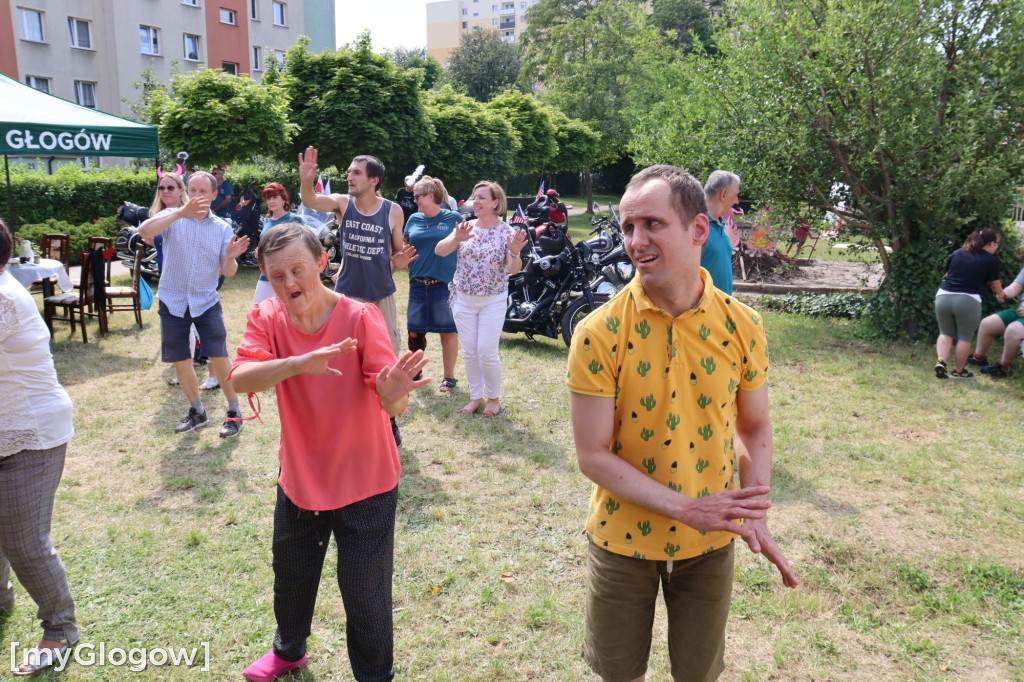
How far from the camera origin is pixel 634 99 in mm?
31703

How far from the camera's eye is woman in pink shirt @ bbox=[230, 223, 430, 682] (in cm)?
255

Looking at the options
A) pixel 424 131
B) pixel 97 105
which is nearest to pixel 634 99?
pixel 424 131

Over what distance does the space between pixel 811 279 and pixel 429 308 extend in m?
9.68

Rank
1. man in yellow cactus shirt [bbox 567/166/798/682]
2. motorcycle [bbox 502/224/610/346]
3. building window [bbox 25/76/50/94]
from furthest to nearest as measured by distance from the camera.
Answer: building window [bbox 25/76/50/94], motorcycle [bbox 502/224/610/346], man in yellow cactus shirt [bbox 567/166/798/682]

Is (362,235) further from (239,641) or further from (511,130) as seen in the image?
(511,130)

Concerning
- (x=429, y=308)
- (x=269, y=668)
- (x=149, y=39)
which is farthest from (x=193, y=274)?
(x=149, y=39)

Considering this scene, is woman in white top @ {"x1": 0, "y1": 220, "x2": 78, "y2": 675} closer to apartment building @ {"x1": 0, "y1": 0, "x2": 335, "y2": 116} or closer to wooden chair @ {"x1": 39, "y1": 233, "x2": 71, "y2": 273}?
wooden chair @ {"x1": 39, "y1": 233, "x2": 71, "y2": 273}

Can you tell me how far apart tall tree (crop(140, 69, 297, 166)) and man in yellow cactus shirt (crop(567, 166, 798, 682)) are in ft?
46.0

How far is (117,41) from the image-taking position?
31.5 metres

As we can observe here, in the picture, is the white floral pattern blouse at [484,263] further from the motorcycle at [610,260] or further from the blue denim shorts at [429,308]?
the motorcycle at [610,260]

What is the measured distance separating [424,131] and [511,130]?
6.59 metres

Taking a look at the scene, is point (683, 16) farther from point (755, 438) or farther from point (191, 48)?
point (755, 438)

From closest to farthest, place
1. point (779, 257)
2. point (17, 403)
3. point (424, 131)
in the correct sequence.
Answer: point (17, 403) → point (779, 257) → point (424, 131)

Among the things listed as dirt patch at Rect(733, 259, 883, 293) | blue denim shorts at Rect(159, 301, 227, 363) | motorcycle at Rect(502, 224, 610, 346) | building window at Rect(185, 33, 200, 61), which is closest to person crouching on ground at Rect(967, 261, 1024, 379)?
dirt patch at Rect(733, 259, 883, 293)
